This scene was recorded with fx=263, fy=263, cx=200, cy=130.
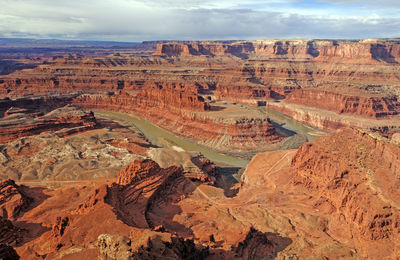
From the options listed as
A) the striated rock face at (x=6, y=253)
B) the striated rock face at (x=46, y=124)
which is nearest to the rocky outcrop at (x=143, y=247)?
the striated rock face at (x=6, y=253)

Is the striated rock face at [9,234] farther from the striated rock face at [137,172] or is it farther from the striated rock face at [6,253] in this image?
the striated rock face at [137,172]

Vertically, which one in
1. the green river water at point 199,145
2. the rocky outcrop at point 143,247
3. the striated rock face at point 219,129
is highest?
the rocky outcrop at point 143,247

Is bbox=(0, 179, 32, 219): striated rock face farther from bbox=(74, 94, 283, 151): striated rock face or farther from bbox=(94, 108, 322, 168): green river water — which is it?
bbox=(74, 94, 283, 151): striated rock face

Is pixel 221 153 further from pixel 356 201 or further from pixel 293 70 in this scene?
pixel 293 70

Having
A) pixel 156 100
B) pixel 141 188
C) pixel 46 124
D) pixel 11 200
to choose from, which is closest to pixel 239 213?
pixel 141 188

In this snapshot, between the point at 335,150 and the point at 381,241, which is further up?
the point at 335,150

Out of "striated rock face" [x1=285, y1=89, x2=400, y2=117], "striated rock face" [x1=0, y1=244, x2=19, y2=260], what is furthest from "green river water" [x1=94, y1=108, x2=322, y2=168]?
"striated rock face" [x1=0, y1=244, x2=19, y2=260]

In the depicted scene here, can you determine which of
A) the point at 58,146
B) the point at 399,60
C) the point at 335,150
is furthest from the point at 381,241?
the point at 399,60
